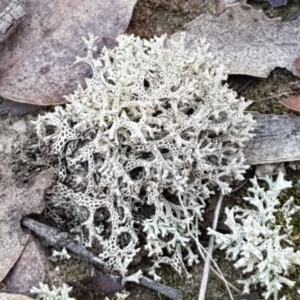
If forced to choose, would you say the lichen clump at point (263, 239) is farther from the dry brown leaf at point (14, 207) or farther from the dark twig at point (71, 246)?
the dry brown leaf at point (14, 207)

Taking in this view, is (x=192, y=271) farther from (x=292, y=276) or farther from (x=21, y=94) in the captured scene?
(x=21, y=94)

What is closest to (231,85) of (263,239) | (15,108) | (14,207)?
(263,239)

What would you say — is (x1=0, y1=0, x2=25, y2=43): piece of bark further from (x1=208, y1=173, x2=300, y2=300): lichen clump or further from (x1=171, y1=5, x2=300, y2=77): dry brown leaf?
(x1=208, y1=173, x2=300, y2=300): lichen clump

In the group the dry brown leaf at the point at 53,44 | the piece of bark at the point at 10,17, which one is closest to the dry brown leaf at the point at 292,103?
the dry brown leaf at the point at 53,44

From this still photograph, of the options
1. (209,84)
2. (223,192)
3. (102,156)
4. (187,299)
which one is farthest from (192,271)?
(209,84)

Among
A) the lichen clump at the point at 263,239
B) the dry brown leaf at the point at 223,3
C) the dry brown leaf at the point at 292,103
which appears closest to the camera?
the lichen clump at the point at 263,239

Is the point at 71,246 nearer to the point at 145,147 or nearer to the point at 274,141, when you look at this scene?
the point at 145,147

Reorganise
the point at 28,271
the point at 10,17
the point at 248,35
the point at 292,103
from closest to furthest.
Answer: the point at 28,271 → the point at 10,17 → the point at 292,103 → the point at 248,35
